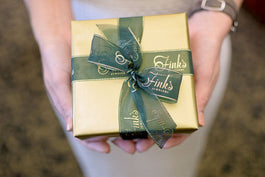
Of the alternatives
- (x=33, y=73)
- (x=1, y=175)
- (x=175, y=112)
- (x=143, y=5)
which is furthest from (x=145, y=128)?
(x=33, y=73)

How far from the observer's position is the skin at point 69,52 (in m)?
0.75

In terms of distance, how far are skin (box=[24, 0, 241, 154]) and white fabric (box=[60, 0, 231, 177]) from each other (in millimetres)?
120

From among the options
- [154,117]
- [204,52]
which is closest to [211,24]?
[204,52]

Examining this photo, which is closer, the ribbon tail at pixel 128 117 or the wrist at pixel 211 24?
the ribbon tail at pixel 128 117

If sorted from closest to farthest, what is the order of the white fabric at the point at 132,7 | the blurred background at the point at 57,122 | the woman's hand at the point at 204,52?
the woman's hand at the point at 204,52
the white fabric at the point at 132,7
the blurred background at the point at 57,122

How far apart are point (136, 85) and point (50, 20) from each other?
0.39 meters

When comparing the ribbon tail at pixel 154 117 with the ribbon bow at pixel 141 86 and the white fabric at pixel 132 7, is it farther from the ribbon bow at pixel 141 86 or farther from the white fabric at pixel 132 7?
the white fabric at pixel 132 7

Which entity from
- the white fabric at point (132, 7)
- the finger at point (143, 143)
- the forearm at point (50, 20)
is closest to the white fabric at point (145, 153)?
the white fabric at point (132, 7)

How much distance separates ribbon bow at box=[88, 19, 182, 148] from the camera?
649mm

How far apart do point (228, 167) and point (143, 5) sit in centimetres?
117

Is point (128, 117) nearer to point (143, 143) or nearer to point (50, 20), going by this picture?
point (143, 143)

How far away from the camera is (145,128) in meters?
0.64

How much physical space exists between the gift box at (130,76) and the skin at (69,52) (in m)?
0.09

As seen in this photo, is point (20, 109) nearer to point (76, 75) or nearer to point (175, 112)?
point (76, 75)
